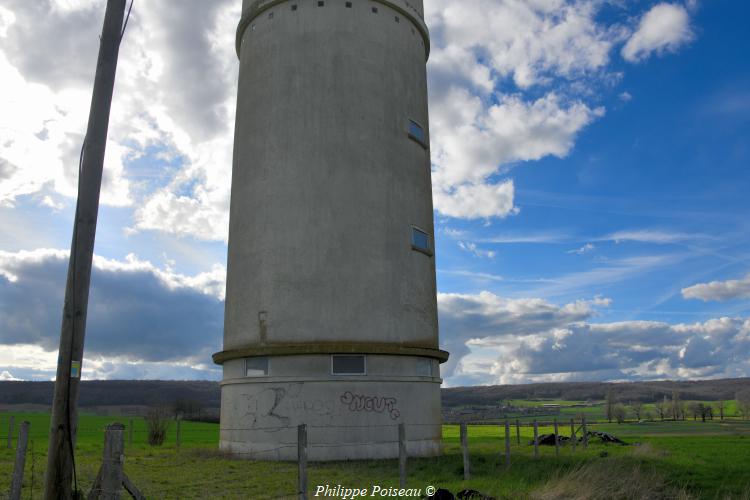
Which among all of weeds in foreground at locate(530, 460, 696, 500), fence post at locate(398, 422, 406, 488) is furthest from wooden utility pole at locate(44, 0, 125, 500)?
weeds in foreground at locate(530, 460, 696, 500)

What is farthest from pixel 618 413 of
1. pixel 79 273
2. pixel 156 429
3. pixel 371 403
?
pixel 79 273

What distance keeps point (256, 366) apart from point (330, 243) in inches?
181

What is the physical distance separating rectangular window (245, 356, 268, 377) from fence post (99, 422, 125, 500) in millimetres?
11471

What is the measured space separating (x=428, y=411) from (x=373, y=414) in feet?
8.16

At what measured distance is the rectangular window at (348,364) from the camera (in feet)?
62.6

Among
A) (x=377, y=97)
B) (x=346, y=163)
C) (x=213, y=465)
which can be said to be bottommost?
(x=213, y=465)

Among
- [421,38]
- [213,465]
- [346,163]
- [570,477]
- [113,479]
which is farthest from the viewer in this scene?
[421,38]

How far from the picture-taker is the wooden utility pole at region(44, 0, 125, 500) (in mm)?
8922

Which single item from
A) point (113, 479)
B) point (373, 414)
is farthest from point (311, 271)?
point (113, 479)

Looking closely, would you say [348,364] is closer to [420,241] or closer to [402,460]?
[420,241]

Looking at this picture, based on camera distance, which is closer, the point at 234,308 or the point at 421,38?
the point at 234,308

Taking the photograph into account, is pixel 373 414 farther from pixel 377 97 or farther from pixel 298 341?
pixel 377 97

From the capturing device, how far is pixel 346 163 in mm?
20969

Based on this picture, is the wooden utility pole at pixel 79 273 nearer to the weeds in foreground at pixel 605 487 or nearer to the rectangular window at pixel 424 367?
the weeds in foreground at pixel 605 487
